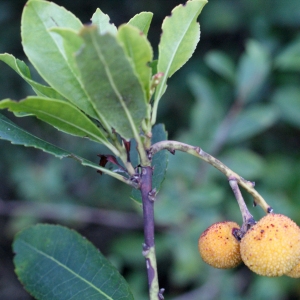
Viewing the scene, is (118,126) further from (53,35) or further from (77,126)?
(53,35)

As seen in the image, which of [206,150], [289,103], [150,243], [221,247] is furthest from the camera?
[289,103]

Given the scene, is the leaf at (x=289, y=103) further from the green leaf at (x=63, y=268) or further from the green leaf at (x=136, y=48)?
the green leaf at (x=136, y=48)

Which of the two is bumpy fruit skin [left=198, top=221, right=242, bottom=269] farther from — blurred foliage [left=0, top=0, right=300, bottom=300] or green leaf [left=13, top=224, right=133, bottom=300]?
blurred foliage [left=0, top=0, right=300, bottom=300]

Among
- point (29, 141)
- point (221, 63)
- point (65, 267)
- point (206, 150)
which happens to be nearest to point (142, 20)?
point (29, 141)

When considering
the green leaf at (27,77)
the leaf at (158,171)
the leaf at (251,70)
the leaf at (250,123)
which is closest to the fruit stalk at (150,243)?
the leaf at (158,171)

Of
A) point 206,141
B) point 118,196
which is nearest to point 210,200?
point 206,141

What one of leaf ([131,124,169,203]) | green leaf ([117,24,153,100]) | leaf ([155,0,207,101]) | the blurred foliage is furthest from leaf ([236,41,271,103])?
green leaf ([117,24,153,100])

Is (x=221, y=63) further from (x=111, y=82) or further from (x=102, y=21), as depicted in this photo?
(x=111, y=82)
